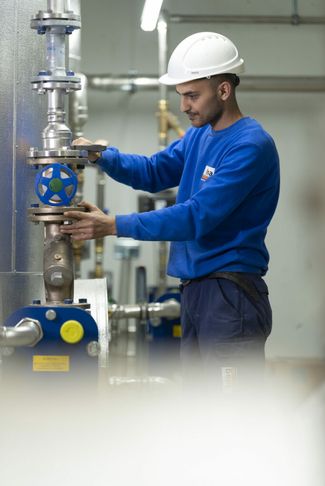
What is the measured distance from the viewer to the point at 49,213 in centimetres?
208

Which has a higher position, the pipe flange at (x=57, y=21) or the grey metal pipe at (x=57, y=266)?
the pipe flange at (x=57, y=21)

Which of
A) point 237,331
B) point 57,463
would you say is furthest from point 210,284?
point 57,463

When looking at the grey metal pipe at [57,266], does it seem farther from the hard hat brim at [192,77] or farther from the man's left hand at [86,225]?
the hard hat brim at [192,77]

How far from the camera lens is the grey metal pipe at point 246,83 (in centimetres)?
585

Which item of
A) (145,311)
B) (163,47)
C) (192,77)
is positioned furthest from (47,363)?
(163,47)

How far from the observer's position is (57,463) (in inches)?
50.8

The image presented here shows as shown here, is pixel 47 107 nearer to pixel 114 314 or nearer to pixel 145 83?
pixel 114 314

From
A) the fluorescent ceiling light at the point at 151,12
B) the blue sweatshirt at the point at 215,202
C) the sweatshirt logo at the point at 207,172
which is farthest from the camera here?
the fluorescent ceiling light at the point at 151,12

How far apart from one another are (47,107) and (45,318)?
0.62 m

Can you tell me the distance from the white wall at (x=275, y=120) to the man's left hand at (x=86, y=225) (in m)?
3.85

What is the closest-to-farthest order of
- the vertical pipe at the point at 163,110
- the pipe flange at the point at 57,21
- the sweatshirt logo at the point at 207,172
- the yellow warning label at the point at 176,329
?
1. the pipe flange at the point at 57,21
2. the sweatshirt logo at the point at 207,172
3. the yellow warning label at the point at 176,329
4. the vertical pipe at the point at 163,110

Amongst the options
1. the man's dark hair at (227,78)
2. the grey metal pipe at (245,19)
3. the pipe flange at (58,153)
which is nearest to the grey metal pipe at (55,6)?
the pipe flange at (58,153)

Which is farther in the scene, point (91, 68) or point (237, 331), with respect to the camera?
point (91, 68)

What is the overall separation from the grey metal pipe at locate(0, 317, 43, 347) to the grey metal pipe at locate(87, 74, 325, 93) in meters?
4.10
